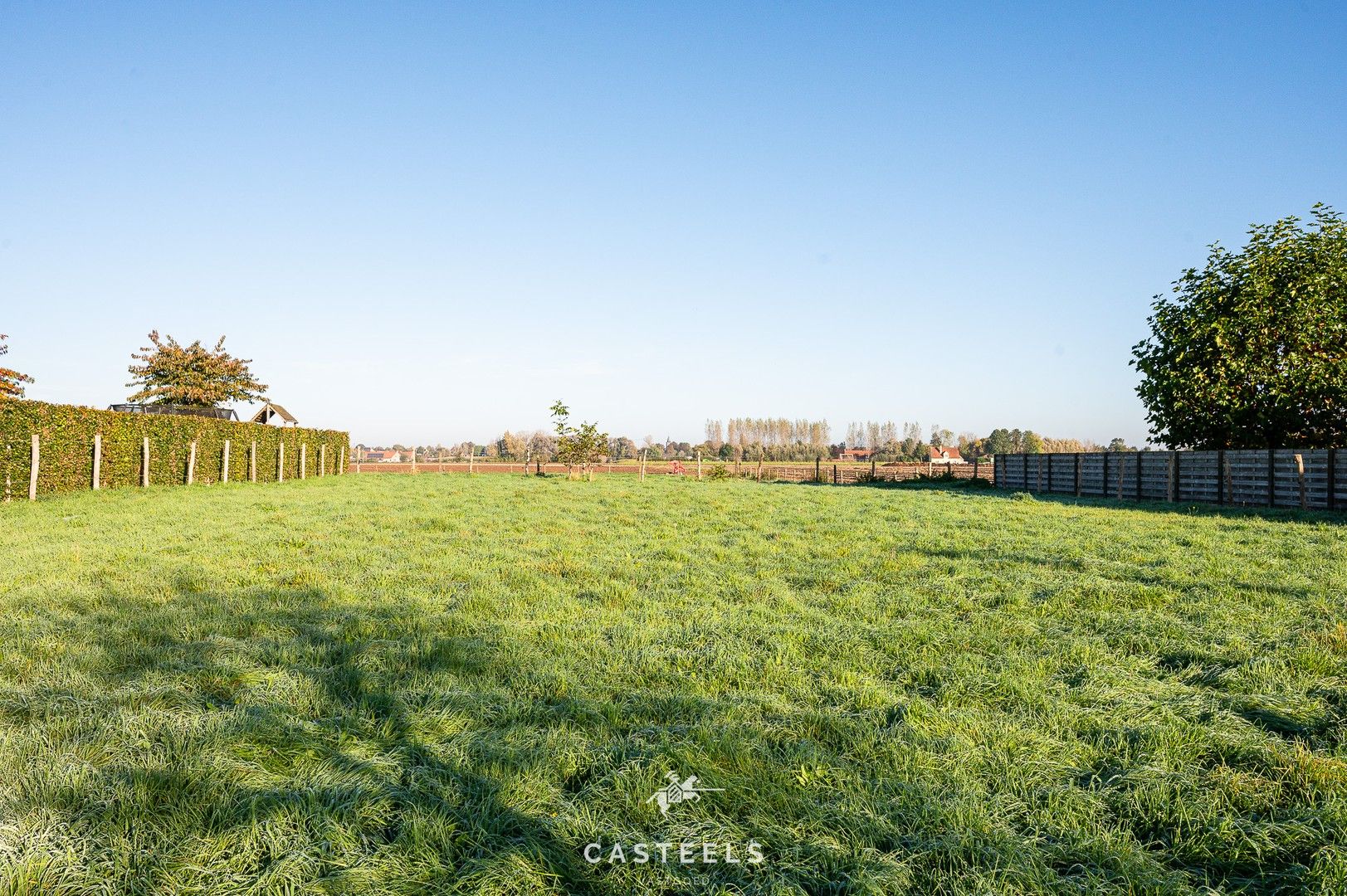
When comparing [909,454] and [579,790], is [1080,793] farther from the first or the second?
[909,454]

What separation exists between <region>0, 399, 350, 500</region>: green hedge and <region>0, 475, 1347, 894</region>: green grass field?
33.1 feet

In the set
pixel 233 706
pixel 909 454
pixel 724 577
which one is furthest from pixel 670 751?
pixel 909 454

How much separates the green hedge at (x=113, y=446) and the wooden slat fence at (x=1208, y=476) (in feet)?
87.1

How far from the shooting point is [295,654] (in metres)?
4.23

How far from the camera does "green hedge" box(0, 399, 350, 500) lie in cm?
1466

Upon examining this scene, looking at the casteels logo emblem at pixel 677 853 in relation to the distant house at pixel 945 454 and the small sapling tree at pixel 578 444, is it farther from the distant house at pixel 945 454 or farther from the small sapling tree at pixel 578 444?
the distant house at pixel 945 454

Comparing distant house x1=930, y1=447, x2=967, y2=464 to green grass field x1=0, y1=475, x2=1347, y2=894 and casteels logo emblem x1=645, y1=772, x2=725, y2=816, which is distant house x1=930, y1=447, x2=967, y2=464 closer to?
green grass field x1=0, y1=475, x2=1347, y2=894

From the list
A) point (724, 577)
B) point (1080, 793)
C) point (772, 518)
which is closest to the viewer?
point (1080, 793)

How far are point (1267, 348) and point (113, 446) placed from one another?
2830 centimetres

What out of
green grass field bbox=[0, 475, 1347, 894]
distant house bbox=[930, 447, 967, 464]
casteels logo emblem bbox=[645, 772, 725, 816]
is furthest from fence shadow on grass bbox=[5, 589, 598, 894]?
distant house bbox=[930, 447, 967, 464]

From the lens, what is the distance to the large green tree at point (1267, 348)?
17188 mm

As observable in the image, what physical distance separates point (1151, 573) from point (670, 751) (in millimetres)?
6103

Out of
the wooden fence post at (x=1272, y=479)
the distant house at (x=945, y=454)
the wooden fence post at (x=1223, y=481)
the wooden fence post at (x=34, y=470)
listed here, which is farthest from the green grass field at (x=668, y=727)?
the distant house at (x=945, y=454)

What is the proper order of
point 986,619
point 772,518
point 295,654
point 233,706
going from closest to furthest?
point 233,706 → point 295,654 → point 986,619 → point 772,518
